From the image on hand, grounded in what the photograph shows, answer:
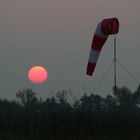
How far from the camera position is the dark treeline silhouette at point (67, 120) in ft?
41.2

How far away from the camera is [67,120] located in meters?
13.1

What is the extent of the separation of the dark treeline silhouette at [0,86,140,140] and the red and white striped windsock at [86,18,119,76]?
3.21 meters

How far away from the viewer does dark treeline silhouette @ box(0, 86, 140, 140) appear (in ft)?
41.2

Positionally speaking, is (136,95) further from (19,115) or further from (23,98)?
(19,115)

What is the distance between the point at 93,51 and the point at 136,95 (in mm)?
1824

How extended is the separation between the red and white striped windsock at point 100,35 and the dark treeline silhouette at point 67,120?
10.5ft

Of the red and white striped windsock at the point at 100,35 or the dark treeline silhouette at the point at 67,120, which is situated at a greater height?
the red and white striped windsock at the point at 100,35

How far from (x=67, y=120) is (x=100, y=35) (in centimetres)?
612

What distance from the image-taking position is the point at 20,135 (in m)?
12.5

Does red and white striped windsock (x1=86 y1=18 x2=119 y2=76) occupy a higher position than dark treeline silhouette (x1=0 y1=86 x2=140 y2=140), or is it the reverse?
red and white striped windsock (x1=86 y1=18 x2=119 y2=76)

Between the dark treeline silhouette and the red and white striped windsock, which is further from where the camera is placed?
the red and white striped windsock

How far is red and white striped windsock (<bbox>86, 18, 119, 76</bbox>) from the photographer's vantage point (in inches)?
712

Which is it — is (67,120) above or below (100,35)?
below

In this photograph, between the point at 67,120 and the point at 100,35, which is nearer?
the point at 67,120
